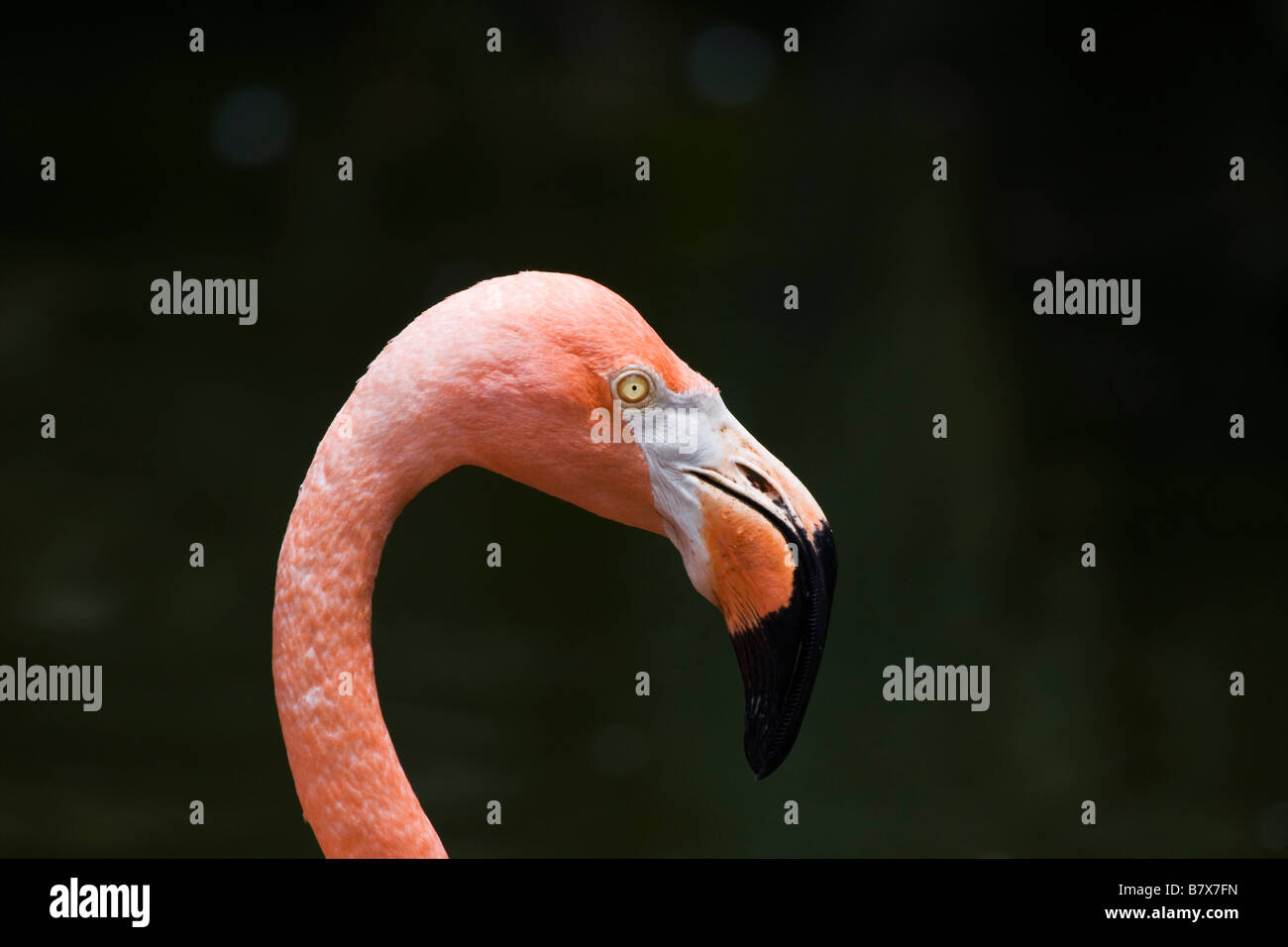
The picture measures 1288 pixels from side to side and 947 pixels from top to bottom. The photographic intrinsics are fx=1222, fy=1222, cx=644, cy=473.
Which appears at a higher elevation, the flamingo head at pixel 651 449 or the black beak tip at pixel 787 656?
the flamingo head at pixel 651 449

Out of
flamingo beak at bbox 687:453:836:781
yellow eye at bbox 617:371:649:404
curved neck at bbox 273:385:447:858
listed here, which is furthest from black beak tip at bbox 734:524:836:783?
curved neck at bbox 273:385:447:858

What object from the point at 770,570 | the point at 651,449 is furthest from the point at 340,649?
the point at 770,570

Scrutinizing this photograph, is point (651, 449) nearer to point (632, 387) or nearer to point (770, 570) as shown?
point (632, 387)

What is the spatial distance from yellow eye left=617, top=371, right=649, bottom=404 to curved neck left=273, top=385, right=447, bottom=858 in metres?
0.46

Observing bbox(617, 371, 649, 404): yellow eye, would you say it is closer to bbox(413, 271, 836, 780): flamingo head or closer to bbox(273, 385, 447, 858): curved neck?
bbox(413, 271, 836, 780): flamingo head

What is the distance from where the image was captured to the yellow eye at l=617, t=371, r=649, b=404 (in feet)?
7.66

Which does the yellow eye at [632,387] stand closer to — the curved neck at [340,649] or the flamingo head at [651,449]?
the flamingo head at [651,449]

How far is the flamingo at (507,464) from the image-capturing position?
232 cm

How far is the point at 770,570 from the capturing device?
2359mm

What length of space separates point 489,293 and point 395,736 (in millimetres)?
2470

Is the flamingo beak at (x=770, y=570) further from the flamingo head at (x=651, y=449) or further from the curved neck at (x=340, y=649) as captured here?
the curved neck at (x=340, y=649)

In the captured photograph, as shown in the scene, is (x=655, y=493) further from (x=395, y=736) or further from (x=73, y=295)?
(x=73, y=295)

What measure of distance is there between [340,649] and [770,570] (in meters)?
0.84

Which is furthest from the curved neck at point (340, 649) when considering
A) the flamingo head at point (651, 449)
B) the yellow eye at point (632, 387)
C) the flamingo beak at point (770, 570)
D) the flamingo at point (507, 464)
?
the flamingo beak at point (770, 570)
